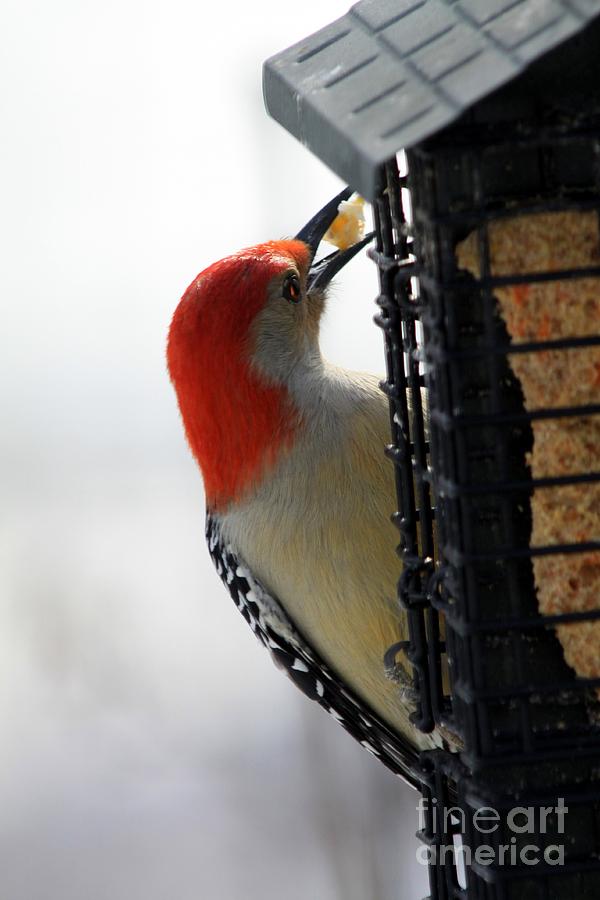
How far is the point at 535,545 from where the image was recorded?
2.43 m

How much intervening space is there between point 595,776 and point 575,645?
0.28 metres

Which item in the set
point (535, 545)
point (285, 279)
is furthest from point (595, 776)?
point (285, 279)

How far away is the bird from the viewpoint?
351 cm

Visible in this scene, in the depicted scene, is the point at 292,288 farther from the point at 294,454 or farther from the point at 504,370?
the point at 504,370

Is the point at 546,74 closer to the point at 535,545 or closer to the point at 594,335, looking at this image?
the point at 594,335

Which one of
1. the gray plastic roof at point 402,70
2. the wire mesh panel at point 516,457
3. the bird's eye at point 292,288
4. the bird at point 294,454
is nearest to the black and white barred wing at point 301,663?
the bird at point 294,454

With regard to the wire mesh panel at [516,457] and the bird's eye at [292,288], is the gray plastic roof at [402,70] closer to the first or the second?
the wire mesh panel at [516,457]

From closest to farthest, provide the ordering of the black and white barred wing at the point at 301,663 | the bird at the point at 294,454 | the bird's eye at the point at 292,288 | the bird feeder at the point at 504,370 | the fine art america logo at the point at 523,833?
the bird feeder at the point at 504,370 → the fine art america logo at the point at 523,833 → the bird at the point at 294,454 → the bird's eye at the point at 292,288 → the black and white barred wing at the point at 301,663

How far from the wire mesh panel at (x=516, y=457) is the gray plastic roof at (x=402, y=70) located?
15 centimetres

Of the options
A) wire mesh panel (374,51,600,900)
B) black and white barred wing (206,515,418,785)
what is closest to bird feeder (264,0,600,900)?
wire mesh panel (374,51,600,900)

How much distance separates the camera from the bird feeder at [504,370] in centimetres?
219

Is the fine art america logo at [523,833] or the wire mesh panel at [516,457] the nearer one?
the wire mesh panel at [516,457]

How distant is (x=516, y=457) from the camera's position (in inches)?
95.8

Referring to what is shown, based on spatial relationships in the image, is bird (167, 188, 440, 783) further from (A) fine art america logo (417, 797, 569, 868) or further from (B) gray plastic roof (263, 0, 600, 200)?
(B) gray plastic roof (263, 0, 600, 200)
